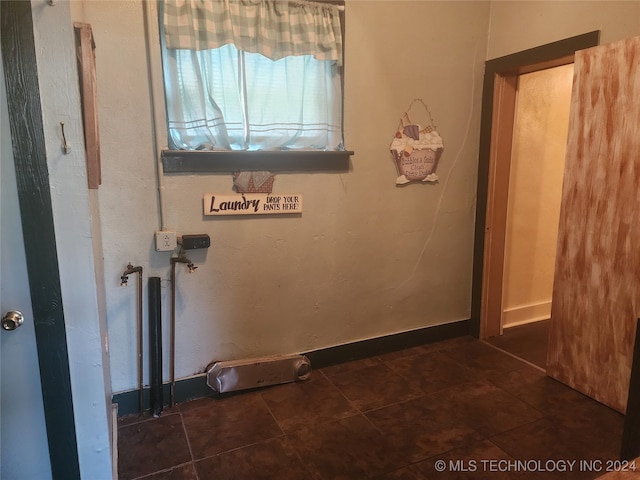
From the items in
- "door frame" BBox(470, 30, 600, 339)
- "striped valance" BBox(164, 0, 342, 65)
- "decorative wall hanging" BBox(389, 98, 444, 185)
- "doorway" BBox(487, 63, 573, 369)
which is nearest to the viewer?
"striped valance" BBox(164, 0, 342, 65)

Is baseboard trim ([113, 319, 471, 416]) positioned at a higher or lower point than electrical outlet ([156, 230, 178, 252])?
lower

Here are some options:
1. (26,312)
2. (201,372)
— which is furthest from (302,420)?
(26,312)

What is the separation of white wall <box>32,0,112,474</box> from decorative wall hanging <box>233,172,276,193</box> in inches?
44.7

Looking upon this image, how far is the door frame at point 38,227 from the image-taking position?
110 cm

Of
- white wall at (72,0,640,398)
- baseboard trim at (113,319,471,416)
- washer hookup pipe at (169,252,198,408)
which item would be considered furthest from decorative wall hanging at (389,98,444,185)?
washer hookup pipe at (169,252,198,408)

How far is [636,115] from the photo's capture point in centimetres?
205

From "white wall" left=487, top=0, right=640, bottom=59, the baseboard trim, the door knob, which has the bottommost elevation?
the baseboard trim

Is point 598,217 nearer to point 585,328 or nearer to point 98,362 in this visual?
point 585,328

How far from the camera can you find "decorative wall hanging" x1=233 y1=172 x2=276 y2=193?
7.66 ft

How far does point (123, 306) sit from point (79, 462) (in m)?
0.96

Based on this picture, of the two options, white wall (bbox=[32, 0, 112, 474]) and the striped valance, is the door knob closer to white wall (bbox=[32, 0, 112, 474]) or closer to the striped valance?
white wall (bbox=[32, 0, 112, 474])

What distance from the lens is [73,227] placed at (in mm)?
1225

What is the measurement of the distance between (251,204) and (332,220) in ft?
1.71

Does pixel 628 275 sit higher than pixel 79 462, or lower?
higher
